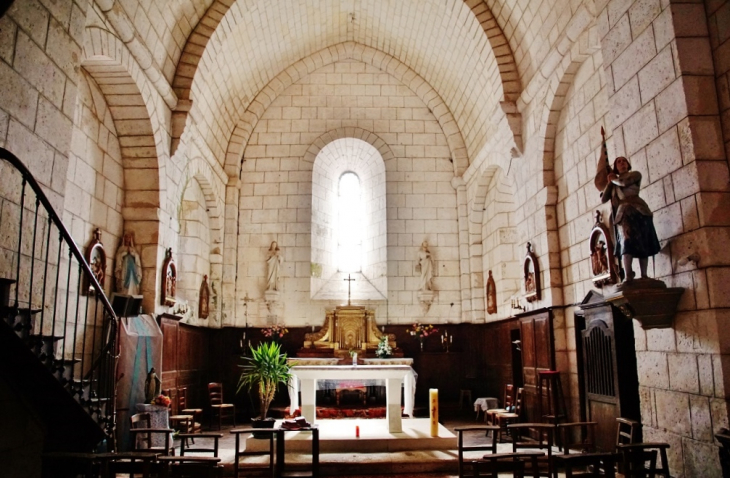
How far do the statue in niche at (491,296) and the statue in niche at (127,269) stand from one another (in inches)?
250

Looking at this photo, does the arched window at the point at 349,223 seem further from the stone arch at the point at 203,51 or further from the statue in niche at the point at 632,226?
the statue in niche at the point at 632,226

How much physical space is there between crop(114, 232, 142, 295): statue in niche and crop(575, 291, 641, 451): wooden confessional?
5.83 meters

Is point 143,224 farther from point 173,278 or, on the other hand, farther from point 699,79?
point 699,79

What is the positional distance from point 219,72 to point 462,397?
7469mm

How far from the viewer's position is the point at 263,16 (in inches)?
410

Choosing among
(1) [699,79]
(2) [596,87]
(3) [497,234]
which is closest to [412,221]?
(3) [497,234]

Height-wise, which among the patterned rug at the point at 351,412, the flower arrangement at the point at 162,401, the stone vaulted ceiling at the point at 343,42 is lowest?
the patterned rug at the point at 351,412

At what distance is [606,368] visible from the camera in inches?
264

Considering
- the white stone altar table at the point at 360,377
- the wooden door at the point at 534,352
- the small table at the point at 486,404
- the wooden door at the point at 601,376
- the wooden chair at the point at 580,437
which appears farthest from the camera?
the small table at the point at 486,404

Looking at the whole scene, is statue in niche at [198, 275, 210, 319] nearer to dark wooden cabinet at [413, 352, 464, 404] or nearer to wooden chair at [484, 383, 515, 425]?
dark wooden cabinet at [413, 352, 464, 404]

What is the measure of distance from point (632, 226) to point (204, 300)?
321 inches

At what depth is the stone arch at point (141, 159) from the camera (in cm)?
778

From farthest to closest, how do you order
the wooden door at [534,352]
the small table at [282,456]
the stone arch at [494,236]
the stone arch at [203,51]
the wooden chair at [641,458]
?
the stone arch at [494,236]
the stone arch at [203,51]
the wooden door at [534,352]
the small table at [282,456]
the wooden chair at [641,458]

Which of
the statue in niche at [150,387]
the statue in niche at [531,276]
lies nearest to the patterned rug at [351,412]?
the statue in niche at [150,387]
